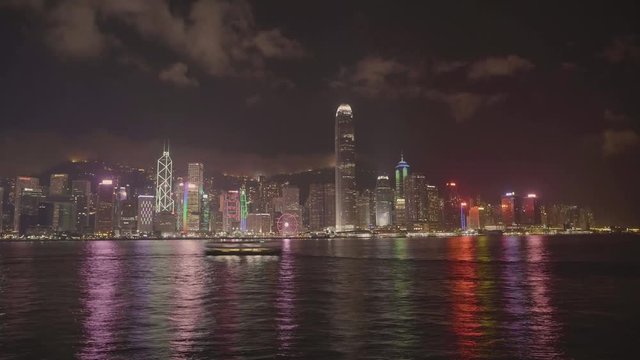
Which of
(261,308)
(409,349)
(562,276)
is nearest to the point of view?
(409,349)

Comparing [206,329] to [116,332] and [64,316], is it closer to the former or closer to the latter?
[116,332]

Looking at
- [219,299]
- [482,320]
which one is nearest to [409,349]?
[482,320]

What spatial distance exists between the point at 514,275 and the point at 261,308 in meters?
38.1

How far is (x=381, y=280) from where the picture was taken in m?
59.4

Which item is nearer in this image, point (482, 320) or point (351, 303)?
point (482, 320)

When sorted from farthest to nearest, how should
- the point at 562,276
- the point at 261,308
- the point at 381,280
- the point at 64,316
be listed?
the point at 562,276
the point at 381,280
the point at 261,308
the point at 64,316

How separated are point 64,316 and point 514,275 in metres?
49.3

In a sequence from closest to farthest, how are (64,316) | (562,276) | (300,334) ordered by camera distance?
(300,334), (64,316), (562,276)

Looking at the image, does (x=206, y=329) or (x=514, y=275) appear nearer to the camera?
(x=206, y=329)

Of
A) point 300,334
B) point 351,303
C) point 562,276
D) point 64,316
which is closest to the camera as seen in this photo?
point 300,334

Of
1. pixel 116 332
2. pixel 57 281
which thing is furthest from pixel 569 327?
pixel 57 281

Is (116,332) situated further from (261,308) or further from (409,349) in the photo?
(409,349)

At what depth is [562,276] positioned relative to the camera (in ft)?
211

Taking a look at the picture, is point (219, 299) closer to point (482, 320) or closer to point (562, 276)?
point (482, 320)
